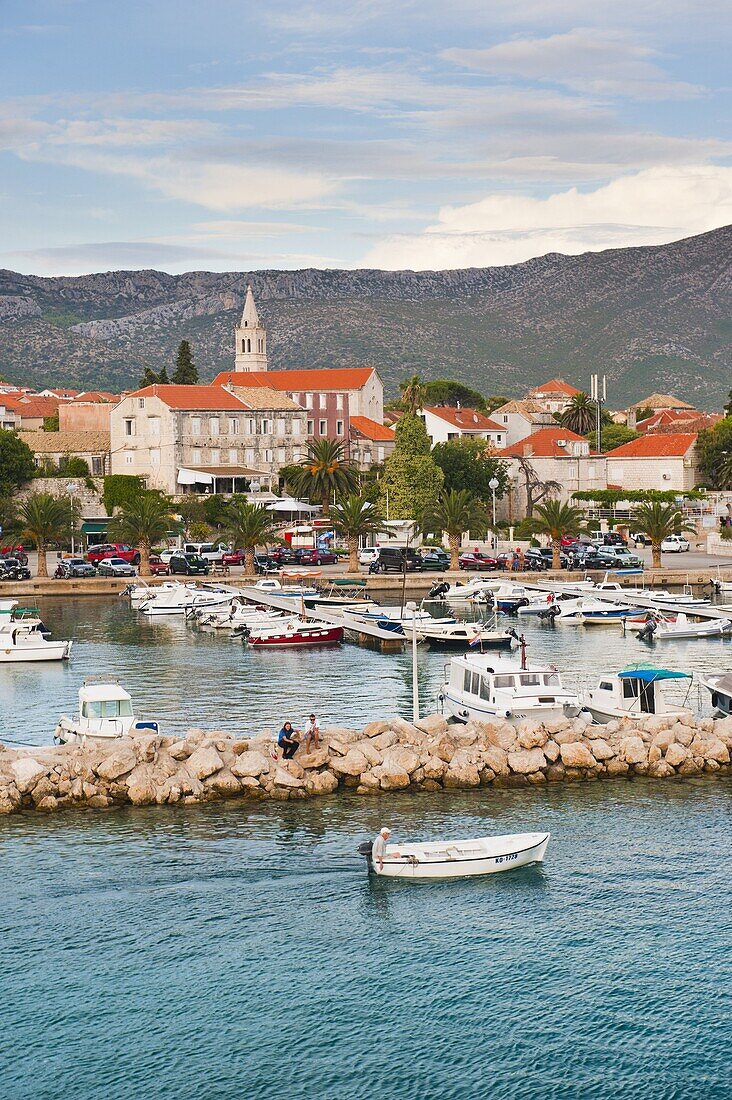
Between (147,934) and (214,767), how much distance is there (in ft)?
29.7

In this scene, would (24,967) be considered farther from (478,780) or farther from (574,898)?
(478,780)

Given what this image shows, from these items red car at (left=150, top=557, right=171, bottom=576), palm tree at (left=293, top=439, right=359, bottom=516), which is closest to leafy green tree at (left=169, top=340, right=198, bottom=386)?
palm tree at (left=293, top=439, right=359, bottom=516)

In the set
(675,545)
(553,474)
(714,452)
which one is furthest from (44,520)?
(714,452)

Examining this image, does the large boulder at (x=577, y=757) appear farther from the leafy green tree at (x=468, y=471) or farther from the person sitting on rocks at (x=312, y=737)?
the leafy green tree at (x=468, y=471)

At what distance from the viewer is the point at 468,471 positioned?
123062mm

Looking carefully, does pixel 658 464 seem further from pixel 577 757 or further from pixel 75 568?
pixel 577 757

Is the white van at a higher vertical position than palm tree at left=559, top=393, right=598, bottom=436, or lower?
lower

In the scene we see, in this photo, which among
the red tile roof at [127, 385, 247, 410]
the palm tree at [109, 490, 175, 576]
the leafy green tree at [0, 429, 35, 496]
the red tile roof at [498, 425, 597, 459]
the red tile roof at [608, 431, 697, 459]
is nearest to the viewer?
the palm tree at [109, 490, 175, 576]

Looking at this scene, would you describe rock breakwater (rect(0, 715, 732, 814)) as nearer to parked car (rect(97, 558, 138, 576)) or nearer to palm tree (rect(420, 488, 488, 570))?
palm tree (rect(420, 488, 488, 570))

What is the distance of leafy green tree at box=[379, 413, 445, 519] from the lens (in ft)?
362

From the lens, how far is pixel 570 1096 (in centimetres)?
2103

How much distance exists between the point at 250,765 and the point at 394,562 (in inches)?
2234

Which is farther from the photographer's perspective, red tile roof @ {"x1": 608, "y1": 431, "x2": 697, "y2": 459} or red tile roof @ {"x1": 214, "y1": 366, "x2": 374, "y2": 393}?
red tile roof @ {"x1": 214, "y1": 366, "x2": 374, "y2": 393}

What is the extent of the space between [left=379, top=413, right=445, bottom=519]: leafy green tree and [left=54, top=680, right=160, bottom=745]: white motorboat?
225ft
